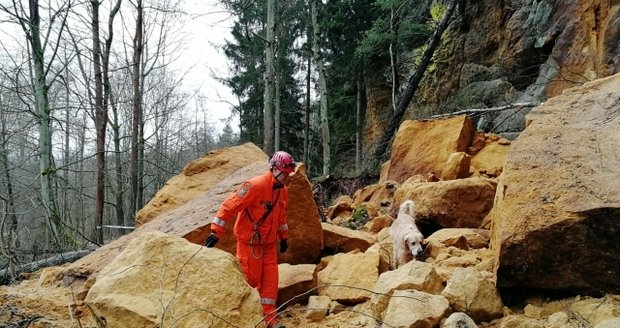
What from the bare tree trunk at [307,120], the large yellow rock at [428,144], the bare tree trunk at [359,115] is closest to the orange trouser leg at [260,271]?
the large yellow rock at [428,144]

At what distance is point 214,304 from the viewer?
10.5ft

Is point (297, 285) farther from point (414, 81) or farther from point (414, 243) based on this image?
point (414, 81)

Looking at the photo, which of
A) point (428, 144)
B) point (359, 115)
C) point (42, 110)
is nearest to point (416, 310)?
point (428, 144)

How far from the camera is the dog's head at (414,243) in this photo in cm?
444

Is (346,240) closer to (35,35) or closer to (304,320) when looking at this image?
(304,320)

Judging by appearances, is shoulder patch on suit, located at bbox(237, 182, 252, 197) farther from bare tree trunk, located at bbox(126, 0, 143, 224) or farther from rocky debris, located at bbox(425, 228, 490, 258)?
bare tree trunk, located at bbox(126, 0, 143, 224)

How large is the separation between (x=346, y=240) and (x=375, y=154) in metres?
7.69

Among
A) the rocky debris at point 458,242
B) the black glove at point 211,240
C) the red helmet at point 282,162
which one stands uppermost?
the red helmet at point 282,162

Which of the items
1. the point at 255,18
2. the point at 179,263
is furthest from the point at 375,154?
the point at 255,18

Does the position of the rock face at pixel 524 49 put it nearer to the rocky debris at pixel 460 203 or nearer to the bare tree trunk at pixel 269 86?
the rocky debris at pixel 460 203

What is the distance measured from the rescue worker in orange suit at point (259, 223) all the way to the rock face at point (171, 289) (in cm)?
81

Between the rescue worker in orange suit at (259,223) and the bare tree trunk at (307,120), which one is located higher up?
the bare tree trunk at (307,120)

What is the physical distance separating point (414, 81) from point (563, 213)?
9.91m

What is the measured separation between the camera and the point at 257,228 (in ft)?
14.6
